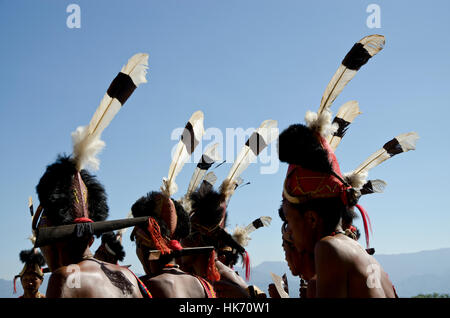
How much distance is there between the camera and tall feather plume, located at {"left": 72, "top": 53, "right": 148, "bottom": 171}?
157 inches

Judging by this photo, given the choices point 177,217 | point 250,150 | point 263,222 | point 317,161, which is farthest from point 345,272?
point 263,222

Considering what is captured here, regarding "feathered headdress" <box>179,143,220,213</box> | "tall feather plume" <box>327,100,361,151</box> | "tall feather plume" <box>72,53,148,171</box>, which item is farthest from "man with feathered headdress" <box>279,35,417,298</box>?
"feathered headdress" <box>179,143,220,213</box>

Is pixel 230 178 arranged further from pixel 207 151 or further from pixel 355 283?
pixel 355 283

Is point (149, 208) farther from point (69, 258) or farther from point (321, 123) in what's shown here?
point (321, 123)

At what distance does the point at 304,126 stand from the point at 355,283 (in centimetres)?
133

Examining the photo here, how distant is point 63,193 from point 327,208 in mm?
2228

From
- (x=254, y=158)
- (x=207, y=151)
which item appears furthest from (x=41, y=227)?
(x=207, y=151)

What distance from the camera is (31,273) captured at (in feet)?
29.8

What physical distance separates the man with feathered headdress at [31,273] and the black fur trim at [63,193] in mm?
5675

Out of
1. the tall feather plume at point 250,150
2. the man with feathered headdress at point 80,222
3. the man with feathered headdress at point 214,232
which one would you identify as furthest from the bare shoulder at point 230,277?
the man with feathered headdress at point 80,222

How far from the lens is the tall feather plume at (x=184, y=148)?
17.9 feet

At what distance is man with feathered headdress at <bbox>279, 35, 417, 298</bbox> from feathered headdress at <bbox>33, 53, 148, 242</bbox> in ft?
5.41

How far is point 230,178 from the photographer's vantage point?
7641 millimetres

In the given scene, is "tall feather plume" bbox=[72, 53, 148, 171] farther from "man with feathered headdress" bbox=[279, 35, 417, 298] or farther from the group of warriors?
"man with feathered headdress" bbox=[279, 35, 417, 298]
